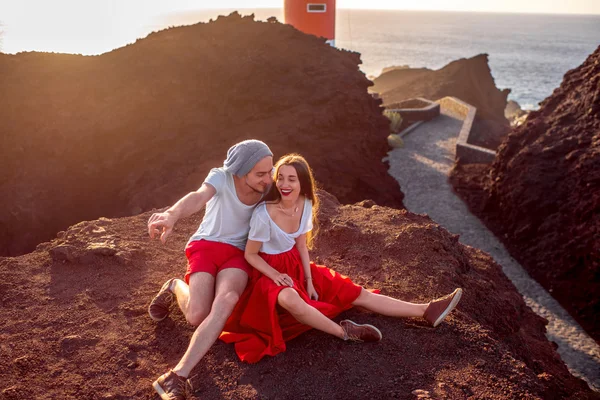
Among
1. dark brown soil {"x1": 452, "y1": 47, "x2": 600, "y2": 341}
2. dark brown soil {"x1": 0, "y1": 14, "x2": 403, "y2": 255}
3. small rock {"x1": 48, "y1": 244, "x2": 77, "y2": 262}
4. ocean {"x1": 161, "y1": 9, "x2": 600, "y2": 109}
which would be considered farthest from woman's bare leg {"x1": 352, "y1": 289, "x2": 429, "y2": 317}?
ocean {"x1": 161, "y1": 9, "x2": 600, "y2": 109}

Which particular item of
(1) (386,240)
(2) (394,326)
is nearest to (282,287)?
(2) (394,326)

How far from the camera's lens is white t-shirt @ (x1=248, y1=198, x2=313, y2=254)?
3.99 metres

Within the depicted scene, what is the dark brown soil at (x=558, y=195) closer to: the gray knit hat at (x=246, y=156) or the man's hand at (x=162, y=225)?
the gray knit hat at (x=246, y=156)

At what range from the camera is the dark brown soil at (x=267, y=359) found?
3.74m

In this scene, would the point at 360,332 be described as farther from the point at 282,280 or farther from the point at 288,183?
the point at 288,183

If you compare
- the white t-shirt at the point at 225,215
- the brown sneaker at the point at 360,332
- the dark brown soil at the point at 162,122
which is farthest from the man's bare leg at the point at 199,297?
the dark brown soil at the point at 162,122

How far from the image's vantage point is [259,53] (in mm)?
11680

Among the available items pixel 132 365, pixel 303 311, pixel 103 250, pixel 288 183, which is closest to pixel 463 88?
pixel 103 250

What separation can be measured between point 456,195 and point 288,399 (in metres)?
10.3

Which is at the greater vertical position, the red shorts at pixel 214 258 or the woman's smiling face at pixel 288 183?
the woman's smiling face at pixel 288 183

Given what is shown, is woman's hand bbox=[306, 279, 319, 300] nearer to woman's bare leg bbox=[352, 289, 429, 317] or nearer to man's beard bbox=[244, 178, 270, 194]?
woman's bare leg bbox=[352, 289, 429, 317]

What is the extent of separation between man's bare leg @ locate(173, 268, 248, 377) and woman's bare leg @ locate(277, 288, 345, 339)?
361 millimetres

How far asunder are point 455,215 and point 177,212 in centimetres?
936

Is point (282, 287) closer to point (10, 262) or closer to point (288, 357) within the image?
point (288, 357)
